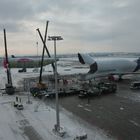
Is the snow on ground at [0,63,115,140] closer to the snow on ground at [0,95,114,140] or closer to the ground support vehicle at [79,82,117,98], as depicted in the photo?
the snow on ground at [0,95,114,140]

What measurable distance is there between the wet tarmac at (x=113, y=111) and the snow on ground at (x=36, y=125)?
63.0 inches

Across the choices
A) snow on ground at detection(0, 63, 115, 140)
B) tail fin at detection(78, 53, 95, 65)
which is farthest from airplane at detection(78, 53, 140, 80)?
snow on ground at detection(0, 63, 115, 140)

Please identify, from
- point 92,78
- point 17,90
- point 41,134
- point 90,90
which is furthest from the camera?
point 92,78

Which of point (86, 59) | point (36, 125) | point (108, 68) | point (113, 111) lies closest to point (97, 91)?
point (113, 111)

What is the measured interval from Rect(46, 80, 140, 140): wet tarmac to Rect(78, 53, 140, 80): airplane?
13054 mm

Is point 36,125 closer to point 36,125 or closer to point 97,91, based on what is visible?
point 36,125

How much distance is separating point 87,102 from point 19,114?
450 inches

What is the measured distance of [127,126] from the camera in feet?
89.6

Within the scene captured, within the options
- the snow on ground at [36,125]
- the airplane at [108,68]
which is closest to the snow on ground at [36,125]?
the snow on ground at [36,125]

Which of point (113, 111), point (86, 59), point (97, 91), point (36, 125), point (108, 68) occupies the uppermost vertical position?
point (86, 59)

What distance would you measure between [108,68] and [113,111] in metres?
28.5

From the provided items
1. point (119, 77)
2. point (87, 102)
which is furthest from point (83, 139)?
point (119, 77)

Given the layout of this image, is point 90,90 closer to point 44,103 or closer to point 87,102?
point 87,102

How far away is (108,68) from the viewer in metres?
61.2
